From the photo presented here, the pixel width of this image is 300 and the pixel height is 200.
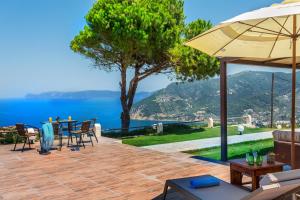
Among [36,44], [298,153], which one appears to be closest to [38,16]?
[36,44]

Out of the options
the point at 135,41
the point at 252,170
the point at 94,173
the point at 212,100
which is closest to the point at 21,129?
the point at 94,173

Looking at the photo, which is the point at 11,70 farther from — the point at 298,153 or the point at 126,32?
the point at 298,153

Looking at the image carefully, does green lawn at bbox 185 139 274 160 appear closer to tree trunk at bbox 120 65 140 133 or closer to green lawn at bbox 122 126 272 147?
green lawn at bbox 122 126 272 147

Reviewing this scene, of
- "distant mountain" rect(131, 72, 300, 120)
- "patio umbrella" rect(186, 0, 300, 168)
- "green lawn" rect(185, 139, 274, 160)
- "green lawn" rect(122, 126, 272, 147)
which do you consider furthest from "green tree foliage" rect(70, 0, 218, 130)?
"patio umbrella" rect(186, 0, 300, 168)

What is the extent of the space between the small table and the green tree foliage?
11602 mm

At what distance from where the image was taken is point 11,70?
184ft

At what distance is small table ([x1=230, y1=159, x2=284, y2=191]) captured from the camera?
3.96 meters

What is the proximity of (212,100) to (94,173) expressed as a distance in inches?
971

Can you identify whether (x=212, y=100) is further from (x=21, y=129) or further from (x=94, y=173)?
(x=94, y=173)

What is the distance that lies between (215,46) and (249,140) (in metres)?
8.85

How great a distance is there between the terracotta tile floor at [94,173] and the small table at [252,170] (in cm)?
87

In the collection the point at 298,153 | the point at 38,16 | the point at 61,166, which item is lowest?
the point at 61,166

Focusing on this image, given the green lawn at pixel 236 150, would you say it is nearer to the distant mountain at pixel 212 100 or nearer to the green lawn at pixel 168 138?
the distant mountain at pixel 212 100

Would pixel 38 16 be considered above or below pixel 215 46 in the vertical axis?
above
